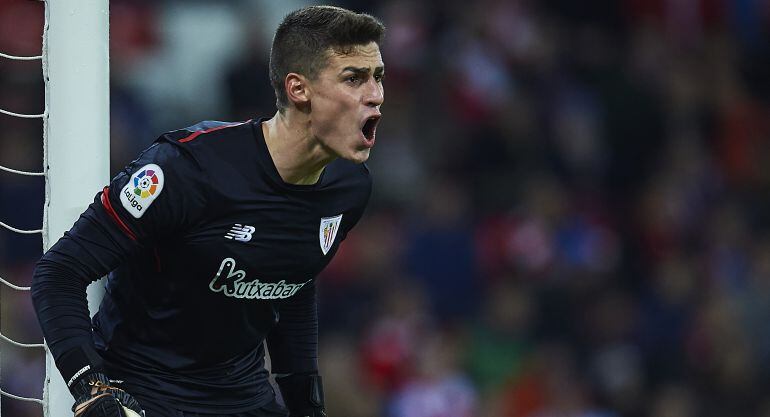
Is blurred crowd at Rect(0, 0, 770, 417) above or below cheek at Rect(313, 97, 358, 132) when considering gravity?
below

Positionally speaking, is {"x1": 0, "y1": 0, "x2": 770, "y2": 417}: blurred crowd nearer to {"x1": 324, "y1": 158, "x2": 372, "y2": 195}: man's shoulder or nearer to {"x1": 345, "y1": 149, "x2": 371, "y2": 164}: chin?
{"x1": 324, "y1": 158, "x2": 372, "y2": 195}: man's shoulder

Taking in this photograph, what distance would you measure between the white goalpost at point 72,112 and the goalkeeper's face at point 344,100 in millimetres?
601

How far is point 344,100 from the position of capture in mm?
3010

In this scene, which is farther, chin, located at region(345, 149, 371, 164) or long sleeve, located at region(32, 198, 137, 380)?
chin, located at region(345, 149, 371, 164)

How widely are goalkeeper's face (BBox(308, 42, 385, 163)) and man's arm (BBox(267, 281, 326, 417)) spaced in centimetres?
59

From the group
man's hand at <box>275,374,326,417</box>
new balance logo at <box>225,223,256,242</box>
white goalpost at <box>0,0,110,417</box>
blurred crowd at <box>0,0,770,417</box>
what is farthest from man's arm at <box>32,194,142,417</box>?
blurred crowd at <box>0,0,770,417</box>

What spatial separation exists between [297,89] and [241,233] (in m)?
0.39

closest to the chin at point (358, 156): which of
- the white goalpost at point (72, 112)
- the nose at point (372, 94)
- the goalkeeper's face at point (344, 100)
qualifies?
the goalkeeper's face at point (344, 100)

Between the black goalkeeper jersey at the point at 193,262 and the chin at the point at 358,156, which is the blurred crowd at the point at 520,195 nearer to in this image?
the black goalkeeper jersey at the point at 193,262

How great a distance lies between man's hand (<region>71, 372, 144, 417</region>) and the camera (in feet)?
8.75

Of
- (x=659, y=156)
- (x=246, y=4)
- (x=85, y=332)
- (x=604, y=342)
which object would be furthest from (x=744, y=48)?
(x=85, y=332)

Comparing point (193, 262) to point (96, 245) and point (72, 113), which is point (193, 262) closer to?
point (96, 245)

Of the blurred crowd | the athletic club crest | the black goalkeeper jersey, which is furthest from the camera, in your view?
the blurred crowd

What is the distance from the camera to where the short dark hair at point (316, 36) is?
2992mm
